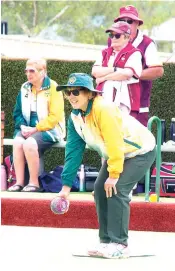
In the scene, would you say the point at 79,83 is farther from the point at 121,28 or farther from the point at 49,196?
the point at 49,196

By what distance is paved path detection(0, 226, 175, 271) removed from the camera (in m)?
8.17

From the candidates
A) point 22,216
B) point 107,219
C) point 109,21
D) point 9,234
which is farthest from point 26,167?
point 109,21

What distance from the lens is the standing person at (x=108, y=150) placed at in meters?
8.42

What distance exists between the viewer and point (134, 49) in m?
10.6

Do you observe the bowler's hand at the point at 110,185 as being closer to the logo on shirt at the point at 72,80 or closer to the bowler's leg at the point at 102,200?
the bowler's leg at the point at 102,200

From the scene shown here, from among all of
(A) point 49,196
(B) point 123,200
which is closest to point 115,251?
(B) point 123,200

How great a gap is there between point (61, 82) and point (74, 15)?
41.0m

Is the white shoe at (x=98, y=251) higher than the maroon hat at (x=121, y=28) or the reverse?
the reverse

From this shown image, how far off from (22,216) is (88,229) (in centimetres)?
57

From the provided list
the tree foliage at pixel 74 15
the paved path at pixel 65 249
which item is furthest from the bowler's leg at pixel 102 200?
the tree foliage at pixel 74 15

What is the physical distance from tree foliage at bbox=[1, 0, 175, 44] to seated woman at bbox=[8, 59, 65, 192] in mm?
38137

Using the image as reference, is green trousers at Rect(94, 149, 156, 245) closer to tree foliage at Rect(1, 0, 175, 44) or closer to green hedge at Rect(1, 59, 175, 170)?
green hedge at Rect(1, 59, 175, 170)

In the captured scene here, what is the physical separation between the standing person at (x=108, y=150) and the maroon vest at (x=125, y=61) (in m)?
1.88

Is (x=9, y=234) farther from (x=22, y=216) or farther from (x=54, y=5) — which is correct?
(x=54, y=5)
